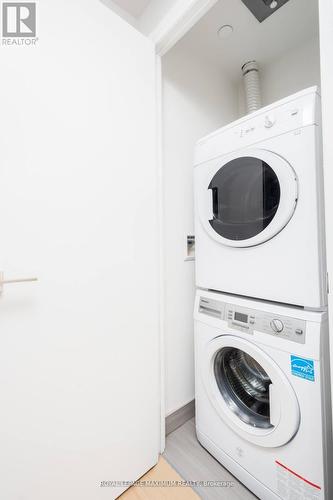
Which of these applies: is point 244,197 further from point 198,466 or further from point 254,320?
point 198,466

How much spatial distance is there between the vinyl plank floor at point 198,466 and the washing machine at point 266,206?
0.94 metres

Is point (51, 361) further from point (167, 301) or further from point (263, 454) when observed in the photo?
point (263, 454)

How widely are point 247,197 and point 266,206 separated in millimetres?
121

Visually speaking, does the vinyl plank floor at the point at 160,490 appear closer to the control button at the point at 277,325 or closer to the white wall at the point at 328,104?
the control button at the point at 277,325

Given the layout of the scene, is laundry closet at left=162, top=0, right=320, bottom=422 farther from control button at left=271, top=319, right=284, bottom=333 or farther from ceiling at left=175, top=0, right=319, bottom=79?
control button at left=271, top=319, right=284, bottom=333

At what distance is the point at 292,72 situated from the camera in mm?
1668

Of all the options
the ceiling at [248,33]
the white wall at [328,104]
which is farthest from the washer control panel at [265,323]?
the ceiling at [248,33]

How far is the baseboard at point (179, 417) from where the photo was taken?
4.71 ft

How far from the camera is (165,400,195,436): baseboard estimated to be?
1.44 metres

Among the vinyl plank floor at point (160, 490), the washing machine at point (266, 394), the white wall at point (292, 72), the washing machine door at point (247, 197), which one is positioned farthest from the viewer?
the white wall at point (292, 72)

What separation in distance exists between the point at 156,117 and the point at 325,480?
1.74 meters

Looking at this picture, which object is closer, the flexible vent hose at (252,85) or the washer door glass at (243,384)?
the washer door glass at (243,384)

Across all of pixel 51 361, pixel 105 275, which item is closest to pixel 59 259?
pixel 105 275

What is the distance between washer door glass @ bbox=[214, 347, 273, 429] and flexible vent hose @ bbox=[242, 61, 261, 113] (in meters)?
1.73
